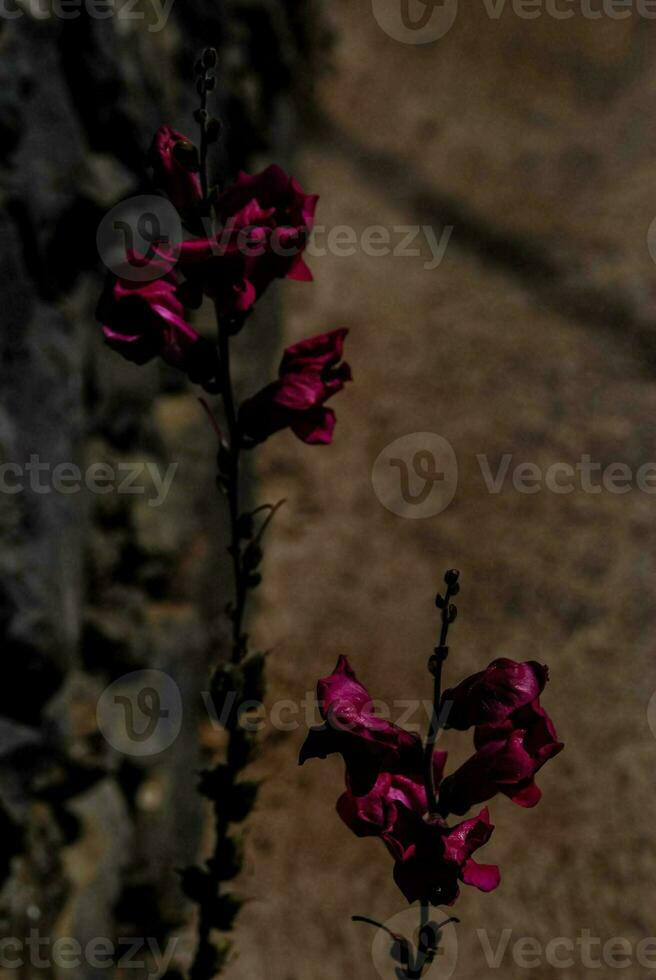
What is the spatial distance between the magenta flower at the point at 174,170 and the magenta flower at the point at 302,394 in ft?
0.79

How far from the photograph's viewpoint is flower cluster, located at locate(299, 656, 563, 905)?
1216mm

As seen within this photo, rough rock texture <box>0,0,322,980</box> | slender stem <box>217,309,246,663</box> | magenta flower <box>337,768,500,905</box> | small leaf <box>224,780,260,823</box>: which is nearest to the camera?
magenta flower <box>337,768,500,905</box>

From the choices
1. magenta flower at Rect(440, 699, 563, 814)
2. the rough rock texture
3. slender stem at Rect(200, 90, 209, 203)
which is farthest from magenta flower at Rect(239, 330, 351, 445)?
the rough rock texture

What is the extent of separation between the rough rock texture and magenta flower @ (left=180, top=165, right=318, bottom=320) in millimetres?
1057

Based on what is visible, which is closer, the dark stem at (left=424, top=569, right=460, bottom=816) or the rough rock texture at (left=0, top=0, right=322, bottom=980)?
the dark stem at (left=424, top=569, right=460, bottom=816)

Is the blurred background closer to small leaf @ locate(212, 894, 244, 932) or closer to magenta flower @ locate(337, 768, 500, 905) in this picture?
small leaf @ locate(212, 894, 244, 932)

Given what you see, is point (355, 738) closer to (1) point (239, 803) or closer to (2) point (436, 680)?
(2) point (436, 680)

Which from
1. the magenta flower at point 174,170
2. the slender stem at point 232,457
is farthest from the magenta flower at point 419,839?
the magenta flower at point 174,170

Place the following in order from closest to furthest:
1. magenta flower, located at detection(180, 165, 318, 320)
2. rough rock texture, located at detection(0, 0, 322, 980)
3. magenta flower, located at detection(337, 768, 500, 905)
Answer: magenta flower, located at detection(337, 768, 500, 905) → magenta flower, located at detection(180, 165, 318, 320) → rough rock texture, located at detection(0, 0, 322, 980)

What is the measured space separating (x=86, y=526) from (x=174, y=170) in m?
1.65

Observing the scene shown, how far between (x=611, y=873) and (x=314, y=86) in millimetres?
4021

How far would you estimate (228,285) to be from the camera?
55.9 inches

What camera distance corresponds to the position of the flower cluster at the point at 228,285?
4.66 feet

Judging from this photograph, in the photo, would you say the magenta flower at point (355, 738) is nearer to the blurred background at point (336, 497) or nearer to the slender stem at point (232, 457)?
the slender stem at point (232, 457)
